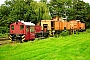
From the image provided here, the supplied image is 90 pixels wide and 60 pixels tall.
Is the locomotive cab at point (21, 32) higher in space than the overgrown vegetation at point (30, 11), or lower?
lower

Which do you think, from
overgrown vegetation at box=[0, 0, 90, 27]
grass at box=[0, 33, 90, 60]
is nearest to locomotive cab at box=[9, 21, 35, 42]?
grass at box=[0, 33, 90, 60]

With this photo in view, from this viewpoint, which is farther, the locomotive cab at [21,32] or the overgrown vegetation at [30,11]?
the overgrown vegetation at [30,11]

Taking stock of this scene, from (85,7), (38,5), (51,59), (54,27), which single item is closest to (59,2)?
(85,7)

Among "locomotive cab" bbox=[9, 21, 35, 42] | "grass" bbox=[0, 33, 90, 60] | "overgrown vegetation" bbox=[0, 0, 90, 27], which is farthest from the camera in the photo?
"overgrown vegetation" bbox=[0, 0, 90, 27]

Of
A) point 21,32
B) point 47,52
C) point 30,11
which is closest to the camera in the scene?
point 47,52

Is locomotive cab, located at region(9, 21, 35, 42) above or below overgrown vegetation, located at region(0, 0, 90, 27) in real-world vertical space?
below

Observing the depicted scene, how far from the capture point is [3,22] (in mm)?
46562

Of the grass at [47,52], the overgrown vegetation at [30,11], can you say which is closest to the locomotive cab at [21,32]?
the grass at [47,52]

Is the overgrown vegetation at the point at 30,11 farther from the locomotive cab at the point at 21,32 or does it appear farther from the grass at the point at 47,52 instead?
the grass at the point at 47,52

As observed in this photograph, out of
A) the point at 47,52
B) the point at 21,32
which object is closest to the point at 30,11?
the point at 21,32

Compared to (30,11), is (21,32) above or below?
below

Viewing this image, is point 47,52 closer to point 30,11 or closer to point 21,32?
point 21,32

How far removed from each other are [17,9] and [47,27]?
13048 millimetres

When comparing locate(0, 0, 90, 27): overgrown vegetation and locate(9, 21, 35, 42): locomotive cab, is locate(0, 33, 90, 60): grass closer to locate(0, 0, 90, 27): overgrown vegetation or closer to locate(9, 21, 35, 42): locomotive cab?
locate(9, 21, 35, 42): locomotive cab
